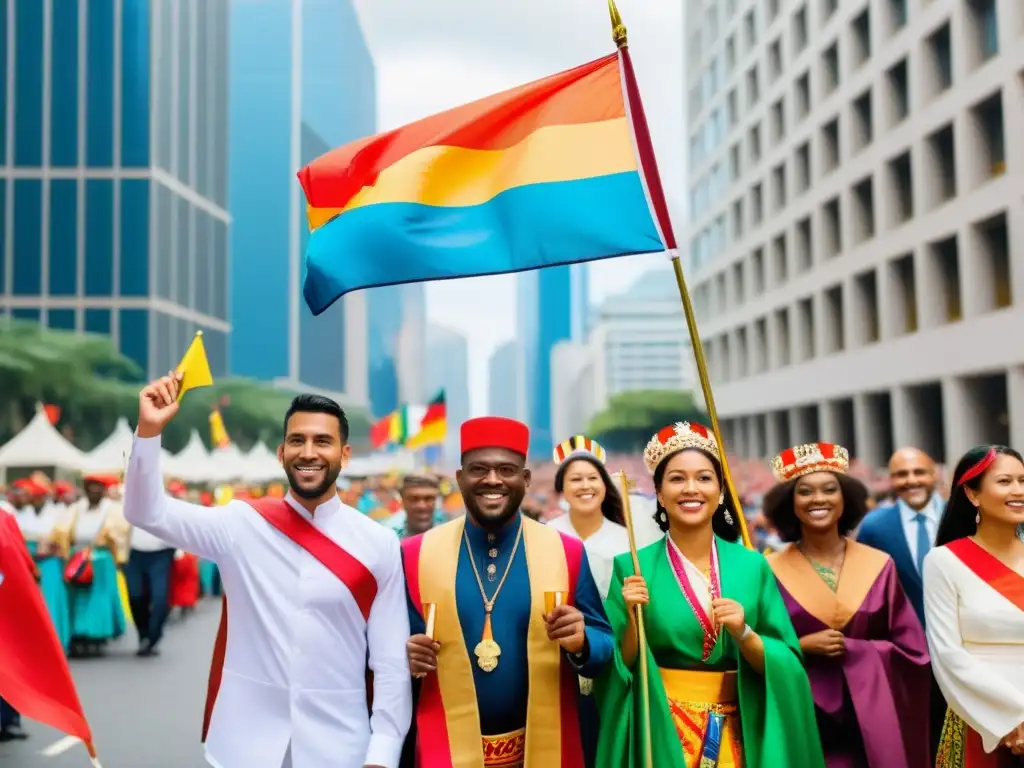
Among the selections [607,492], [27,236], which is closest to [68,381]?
[27,236]

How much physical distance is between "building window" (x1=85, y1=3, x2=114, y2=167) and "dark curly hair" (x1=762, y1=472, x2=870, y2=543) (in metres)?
79.4

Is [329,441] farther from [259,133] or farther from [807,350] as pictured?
[259,133]

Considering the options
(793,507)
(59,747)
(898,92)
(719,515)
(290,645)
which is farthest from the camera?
(898,92)

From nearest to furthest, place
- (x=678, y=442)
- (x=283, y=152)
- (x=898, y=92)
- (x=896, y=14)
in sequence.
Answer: (x=678, y=442)
(x=898, y=92)
(x=896, y=14)
(x=283, y=152)

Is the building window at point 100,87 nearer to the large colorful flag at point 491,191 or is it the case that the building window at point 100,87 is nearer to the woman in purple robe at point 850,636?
the large colorful flag at point 491,191

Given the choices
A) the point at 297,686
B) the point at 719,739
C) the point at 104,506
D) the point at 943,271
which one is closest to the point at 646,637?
the point at 719,739

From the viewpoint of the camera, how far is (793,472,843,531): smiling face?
518 centimetres

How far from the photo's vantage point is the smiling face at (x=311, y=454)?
158 inches

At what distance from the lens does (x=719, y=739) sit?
4.26 metres

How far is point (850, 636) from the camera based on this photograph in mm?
5004

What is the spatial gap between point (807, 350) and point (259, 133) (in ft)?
390

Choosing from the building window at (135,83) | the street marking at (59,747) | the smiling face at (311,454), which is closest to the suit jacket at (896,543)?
the smiling face at (311,454)

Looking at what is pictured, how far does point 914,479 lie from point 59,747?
614 centimetres

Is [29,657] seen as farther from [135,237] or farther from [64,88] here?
[64,88]
